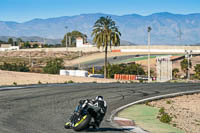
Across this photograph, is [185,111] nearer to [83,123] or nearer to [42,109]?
[42,109]

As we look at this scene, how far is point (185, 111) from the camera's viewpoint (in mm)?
21922

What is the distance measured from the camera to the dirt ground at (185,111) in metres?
16.7

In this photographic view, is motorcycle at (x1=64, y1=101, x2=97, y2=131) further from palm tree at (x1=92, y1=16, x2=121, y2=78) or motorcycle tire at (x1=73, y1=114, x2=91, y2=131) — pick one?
palm tree at (x1=92, y1=16, x2=121, y2=78)

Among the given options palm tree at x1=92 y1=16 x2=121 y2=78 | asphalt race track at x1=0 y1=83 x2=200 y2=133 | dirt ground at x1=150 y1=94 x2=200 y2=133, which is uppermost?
palm tree at x1=92 y1=16 x2=121 y2=78

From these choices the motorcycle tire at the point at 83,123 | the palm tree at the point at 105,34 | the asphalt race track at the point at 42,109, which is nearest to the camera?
the motorcycle tire at the point at 83,123

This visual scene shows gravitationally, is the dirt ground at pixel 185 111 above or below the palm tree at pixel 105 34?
below

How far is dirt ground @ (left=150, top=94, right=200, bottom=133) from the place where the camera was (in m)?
16.7

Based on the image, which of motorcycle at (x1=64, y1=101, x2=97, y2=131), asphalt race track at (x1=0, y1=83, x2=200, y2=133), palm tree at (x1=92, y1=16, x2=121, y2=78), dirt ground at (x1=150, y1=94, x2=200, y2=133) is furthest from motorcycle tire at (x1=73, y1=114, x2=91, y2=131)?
palm tree at (x1=92, y1=16, x2=121, y2=78)

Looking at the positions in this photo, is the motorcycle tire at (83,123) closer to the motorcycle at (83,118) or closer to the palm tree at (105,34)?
the motorcycle at (83,118)

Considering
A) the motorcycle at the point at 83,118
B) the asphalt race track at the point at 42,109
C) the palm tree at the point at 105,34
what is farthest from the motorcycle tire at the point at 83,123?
the palm tree at the point at 105,34

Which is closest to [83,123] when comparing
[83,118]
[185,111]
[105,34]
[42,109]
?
[83,118]

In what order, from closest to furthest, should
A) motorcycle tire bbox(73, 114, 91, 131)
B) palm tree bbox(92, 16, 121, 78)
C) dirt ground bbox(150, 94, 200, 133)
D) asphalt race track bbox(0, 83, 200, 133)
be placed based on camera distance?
motorcycle tire bbox(73, 114, 91, 131) < asphalt race track bbox(0, 83, 200, 133) < dirt ground bbox(150, 94, 200, 133) < palm tree bbox(92, 16, 121, 78)

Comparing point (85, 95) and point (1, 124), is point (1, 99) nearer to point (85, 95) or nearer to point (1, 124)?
point (85, 95)

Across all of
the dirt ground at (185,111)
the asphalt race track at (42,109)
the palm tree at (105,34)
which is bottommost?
the dirt ground at (185,111)
